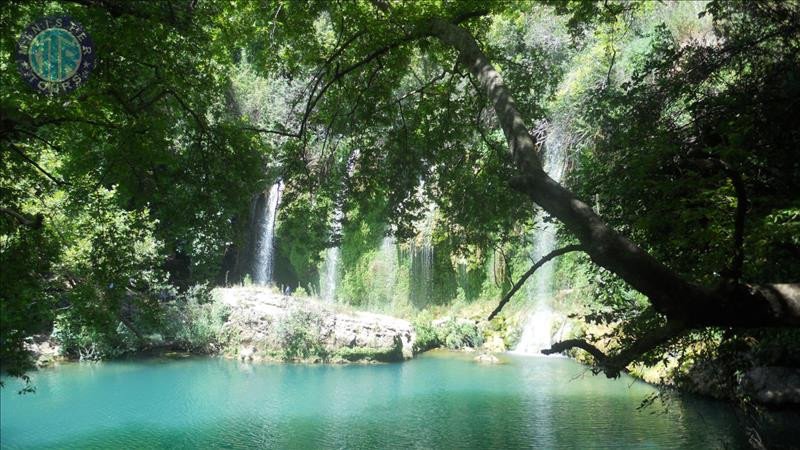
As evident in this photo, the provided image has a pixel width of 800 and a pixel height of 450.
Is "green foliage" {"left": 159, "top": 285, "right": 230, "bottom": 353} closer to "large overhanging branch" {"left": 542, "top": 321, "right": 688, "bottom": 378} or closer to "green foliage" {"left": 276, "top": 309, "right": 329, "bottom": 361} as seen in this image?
"green foliage" {"left": 276, "top": 309, "right": 329, "bottom": 361}

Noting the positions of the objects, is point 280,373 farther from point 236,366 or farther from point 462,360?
point 462,360

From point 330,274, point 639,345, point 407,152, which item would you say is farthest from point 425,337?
point 639,345

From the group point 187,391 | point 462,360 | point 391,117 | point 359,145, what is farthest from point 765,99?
point 462,360

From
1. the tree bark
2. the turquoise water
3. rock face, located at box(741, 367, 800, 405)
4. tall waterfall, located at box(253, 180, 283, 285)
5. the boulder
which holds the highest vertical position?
tall waterfall, located at box(253, 180, 283, 285)

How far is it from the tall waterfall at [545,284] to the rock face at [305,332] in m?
3.49

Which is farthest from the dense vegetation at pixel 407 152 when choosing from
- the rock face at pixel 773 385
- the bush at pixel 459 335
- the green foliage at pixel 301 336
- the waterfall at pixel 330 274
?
the waterfall at pixel 330 274

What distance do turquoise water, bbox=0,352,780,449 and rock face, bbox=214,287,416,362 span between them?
1.02 m

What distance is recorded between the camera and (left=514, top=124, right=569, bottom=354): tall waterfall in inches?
662

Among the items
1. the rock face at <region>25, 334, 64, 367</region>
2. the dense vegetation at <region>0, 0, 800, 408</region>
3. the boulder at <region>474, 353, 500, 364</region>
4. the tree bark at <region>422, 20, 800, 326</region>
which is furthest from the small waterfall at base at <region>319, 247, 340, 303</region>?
the tree bark at <region>422, 20, 800, 326</region>

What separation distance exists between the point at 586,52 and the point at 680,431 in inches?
438

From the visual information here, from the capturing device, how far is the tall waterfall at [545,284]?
55.2ft

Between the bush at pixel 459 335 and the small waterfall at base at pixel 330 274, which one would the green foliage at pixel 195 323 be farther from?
the small waterfall at base at pixel 330 274

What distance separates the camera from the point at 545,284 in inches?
736

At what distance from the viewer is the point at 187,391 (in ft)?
42.5
